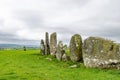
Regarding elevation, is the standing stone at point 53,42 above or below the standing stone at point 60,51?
above

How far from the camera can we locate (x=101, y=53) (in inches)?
1251

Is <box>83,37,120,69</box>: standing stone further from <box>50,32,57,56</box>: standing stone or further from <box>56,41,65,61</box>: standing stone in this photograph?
<box>50,32,57,56</box>: standing stone

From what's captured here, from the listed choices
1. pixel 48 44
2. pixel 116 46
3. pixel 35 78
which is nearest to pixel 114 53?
pixel 116 46

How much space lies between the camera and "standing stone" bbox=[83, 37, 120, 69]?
30.8 meters

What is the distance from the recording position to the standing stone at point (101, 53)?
30.8 metres

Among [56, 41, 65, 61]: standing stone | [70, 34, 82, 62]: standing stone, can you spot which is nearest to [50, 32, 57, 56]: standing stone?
Answer: [56, 41, 65, 61]: standing stone

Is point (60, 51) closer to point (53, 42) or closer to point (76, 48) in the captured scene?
point (76, 48)

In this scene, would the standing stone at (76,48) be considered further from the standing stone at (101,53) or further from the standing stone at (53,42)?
the standing stone at (53,42)

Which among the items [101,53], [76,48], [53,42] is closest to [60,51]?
[76,48]

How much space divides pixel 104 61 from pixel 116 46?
2359mm

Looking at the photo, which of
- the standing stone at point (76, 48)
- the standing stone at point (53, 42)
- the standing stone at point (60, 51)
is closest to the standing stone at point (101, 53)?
the standing stone at point (76, 48)

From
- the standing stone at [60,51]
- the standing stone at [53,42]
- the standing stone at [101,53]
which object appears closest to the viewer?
the standing stone at [101,53]

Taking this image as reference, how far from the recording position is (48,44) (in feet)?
192

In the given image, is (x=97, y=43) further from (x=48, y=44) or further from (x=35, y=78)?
(x=48, y=44)
